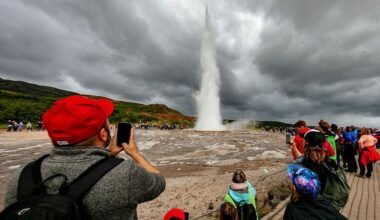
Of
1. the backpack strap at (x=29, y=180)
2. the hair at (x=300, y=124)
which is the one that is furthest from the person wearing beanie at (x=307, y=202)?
the hair at (x=300, y=124)

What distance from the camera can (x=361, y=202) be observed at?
21.3 ft

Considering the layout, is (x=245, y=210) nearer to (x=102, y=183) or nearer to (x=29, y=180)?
(x=102, y=183)

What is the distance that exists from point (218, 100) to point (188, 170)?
3569 centimetres

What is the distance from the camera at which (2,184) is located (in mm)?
9266

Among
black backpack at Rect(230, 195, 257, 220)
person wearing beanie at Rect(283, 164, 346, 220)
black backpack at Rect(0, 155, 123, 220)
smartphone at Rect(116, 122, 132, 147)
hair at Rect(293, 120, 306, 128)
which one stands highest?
hair at Rect(293, 120, 306, 128)

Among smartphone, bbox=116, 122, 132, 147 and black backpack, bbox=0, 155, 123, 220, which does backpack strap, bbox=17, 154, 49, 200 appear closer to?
black backpack, bbox=0, 155, 123, 220

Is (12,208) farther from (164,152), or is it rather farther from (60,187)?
(164,152)

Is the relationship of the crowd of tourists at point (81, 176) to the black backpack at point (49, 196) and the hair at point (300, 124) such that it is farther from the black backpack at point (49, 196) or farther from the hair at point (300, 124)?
the hair at point (300, 124)

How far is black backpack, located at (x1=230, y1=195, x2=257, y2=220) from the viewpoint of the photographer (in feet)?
13.1

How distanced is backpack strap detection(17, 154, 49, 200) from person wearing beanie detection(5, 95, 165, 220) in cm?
3

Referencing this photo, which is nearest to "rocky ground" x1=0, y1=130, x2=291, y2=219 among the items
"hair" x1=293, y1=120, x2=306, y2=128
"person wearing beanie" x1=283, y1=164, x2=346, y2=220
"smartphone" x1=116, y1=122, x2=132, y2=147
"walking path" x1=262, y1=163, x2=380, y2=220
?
"walking path" x1=262, y1=163, x2=380, y2=220

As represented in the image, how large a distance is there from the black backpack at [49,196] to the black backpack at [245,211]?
3125mm

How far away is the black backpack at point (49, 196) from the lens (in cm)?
117

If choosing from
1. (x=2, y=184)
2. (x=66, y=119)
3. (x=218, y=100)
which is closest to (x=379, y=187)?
(x=66, y=119)
